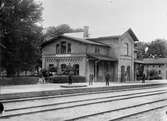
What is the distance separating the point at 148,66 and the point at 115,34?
3366 cm

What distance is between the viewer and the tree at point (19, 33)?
944 inches

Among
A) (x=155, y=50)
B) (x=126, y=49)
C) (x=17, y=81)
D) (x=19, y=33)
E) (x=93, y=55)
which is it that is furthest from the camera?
(x=155, y=50)

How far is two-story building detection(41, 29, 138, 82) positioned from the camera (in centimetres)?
3469

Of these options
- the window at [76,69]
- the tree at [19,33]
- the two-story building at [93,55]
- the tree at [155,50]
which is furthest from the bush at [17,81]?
the tree at [155,50]

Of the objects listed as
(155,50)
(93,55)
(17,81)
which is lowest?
(17,81)

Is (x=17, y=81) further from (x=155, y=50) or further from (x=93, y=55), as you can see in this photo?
(x=155, y=50)

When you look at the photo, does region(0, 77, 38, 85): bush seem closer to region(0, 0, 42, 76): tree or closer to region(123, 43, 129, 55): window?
region(0, 0, 42, 76): tree

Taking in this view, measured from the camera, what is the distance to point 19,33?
80.6ft

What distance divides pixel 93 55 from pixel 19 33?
12.5 metres

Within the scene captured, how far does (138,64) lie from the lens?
48.1 m

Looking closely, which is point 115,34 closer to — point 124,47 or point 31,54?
point 124,47

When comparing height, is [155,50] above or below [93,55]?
above

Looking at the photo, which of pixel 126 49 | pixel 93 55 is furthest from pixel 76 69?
pixel 126 49

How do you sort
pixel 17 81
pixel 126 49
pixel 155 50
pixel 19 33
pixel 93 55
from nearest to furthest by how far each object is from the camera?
pixel 19 33 → pixel 17 81 → pixel 93 55 → pixel 126 49 → pixel 155 50
